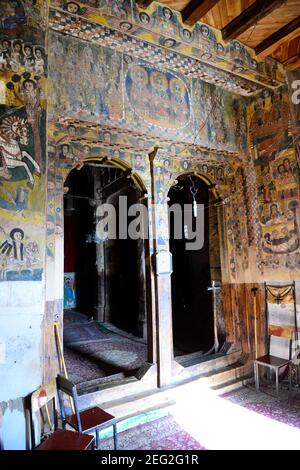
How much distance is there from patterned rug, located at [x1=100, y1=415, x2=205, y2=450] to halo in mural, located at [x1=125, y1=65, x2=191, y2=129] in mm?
4230

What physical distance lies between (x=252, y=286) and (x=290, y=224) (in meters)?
1.31

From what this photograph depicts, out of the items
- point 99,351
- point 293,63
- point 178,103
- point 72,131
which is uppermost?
point 293,63

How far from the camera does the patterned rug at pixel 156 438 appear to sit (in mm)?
3357

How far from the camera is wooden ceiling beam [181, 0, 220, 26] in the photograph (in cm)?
393

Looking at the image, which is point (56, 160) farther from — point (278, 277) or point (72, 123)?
point (278, 277)

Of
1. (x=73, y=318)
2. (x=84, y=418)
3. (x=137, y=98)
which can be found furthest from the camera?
(x=73, y=318)

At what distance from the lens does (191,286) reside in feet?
26.5

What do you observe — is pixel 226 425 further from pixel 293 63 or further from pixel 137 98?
pixel 293 63

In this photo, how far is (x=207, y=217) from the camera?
20.9 ft

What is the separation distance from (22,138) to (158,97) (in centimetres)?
239

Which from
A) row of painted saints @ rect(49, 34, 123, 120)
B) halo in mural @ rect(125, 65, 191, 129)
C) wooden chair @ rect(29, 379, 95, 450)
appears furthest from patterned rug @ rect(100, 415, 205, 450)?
halo in mural @ rect(125, 65, 191, 129)

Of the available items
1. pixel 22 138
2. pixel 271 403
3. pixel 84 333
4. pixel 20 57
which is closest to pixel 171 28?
pixel 20 57

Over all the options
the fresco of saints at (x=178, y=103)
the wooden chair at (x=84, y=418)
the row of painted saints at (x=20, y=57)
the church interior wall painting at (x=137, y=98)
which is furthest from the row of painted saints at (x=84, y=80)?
the wooden chair at (x=84, y=418)

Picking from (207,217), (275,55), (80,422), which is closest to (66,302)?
(207,217)
